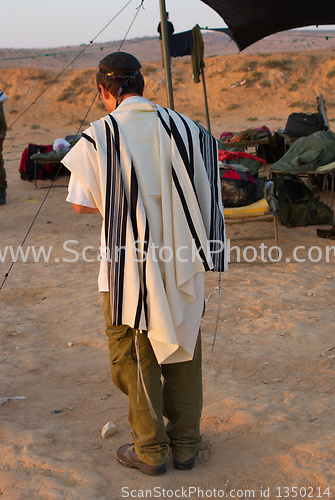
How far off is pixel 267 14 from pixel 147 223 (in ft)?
26.4

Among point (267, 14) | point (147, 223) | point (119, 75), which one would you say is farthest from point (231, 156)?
point (147, 223)

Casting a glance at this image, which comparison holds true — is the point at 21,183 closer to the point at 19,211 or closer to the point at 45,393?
the point at 19,211

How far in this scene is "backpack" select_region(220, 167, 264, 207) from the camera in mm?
5879

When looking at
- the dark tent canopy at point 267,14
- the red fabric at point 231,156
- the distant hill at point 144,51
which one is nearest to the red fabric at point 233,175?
the red fabric at point 231,156

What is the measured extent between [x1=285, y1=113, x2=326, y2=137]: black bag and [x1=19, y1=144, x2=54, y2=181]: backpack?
4431mm

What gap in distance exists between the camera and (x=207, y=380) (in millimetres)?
3189

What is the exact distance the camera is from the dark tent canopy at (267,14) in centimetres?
834

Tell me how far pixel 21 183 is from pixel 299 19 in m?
A: 5.80

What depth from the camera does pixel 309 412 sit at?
2.80 m

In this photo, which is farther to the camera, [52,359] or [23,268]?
[23,268]

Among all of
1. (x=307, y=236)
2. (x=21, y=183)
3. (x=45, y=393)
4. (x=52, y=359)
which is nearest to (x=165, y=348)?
(x=45, y=393)

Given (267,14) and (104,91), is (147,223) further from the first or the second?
(267,14)

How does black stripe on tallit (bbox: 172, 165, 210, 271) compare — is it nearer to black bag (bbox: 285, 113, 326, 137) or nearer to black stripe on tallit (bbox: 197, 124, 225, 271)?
black stripe on tallit (bbox: 197, 124, 225, 271)

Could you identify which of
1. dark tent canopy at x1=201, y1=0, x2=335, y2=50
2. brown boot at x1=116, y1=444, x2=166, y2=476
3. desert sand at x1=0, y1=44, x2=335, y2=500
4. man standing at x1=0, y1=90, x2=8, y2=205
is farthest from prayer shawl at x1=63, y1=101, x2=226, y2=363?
dark tent canopy at x1=201, y1=0, x2=335, y2=50
